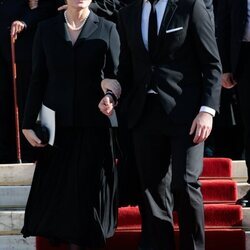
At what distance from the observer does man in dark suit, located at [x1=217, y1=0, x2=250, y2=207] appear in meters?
5.96

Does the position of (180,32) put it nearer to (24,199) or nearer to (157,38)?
(157,38)

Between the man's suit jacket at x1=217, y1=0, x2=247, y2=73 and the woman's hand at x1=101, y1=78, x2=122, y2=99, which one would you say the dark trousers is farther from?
the woman's hand at x1=101, y1=78, x2=122, y2=99

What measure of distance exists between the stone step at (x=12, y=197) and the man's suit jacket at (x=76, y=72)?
3.82ft

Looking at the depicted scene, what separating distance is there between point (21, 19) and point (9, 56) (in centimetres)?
39

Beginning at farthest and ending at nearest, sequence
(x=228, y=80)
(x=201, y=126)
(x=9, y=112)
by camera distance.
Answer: (x=9, y=112)
(x=228, y=80)
(x=201, y=126)

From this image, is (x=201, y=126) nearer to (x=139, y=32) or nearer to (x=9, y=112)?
(x=139, y=32)

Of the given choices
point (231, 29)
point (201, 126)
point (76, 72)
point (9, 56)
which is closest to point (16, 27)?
point (9, 56)

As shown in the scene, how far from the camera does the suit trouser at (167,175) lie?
4992mm

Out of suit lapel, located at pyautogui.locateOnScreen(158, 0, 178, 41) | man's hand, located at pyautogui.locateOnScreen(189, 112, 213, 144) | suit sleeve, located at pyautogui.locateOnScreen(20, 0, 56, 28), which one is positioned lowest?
man's hand, located at pyautogui.locateOnScreen(189, 112, 213, 144)

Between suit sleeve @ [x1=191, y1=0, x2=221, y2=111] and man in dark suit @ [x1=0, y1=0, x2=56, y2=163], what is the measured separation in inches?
100.0

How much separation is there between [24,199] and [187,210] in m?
2.03

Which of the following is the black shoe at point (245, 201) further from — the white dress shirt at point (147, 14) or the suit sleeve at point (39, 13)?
the suit sleeve at point (39, 13)

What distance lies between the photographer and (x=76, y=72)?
5566 millimetres

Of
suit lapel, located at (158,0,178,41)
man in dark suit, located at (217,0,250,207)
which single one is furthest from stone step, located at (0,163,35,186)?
suit lapel, located at (158,0,178,41)
